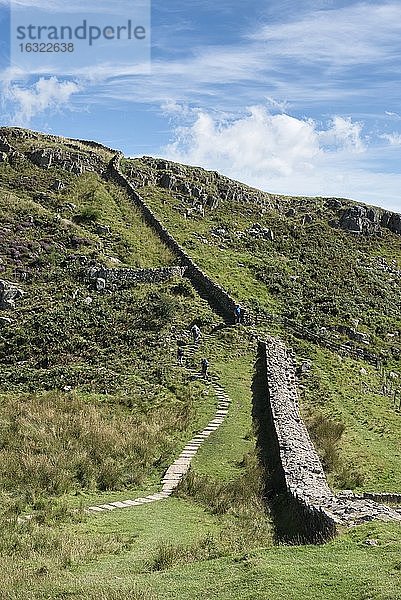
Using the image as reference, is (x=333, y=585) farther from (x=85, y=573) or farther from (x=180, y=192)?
(x=180, y=192)

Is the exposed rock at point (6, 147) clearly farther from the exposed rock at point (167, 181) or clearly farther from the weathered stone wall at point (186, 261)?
the exposed rock at point (167, 181)

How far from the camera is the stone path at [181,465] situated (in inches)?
569

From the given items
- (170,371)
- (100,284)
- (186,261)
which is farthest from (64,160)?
(170,371)

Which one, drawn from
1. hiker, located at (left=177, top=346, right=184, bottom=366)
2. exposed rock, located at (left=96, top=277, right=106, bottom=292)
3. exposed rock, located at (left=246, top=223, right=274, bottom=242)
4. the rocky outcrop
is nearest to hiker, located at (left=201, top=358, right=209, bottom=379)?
hiker, located at (left=177, top=346, right=184, bottom=366)

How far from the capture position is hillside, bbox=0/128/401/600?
33.8 ft

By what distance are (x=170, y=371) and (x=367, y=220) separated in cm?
4399

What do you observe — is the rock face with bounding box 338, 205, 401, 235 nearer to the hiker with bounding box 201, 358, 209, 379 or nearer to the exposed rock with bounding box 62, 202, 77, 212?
the exposed rock with bounding box 62, 202, 77, 212

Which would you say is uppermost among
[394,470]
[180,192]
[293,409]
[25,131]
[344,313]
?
[25,131]

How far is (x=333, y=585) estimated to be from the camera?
8.66 m

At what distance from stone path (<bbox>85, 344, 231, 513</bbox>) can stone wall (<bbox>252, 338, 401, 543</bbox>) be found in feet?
3.96

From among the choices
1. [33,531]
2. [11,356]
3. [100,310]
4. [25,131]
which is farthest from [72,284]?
[25,131]

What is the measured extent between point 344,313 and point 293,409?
2279cm

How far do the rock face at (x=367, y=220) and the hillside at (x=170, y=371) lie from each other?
31 centimetres

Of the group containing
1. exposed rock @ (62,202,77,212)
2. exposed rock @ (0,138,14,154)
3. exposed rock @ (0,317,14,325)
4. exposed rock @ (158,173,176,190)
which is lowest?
exposed rock @ (0,317,14,325)
